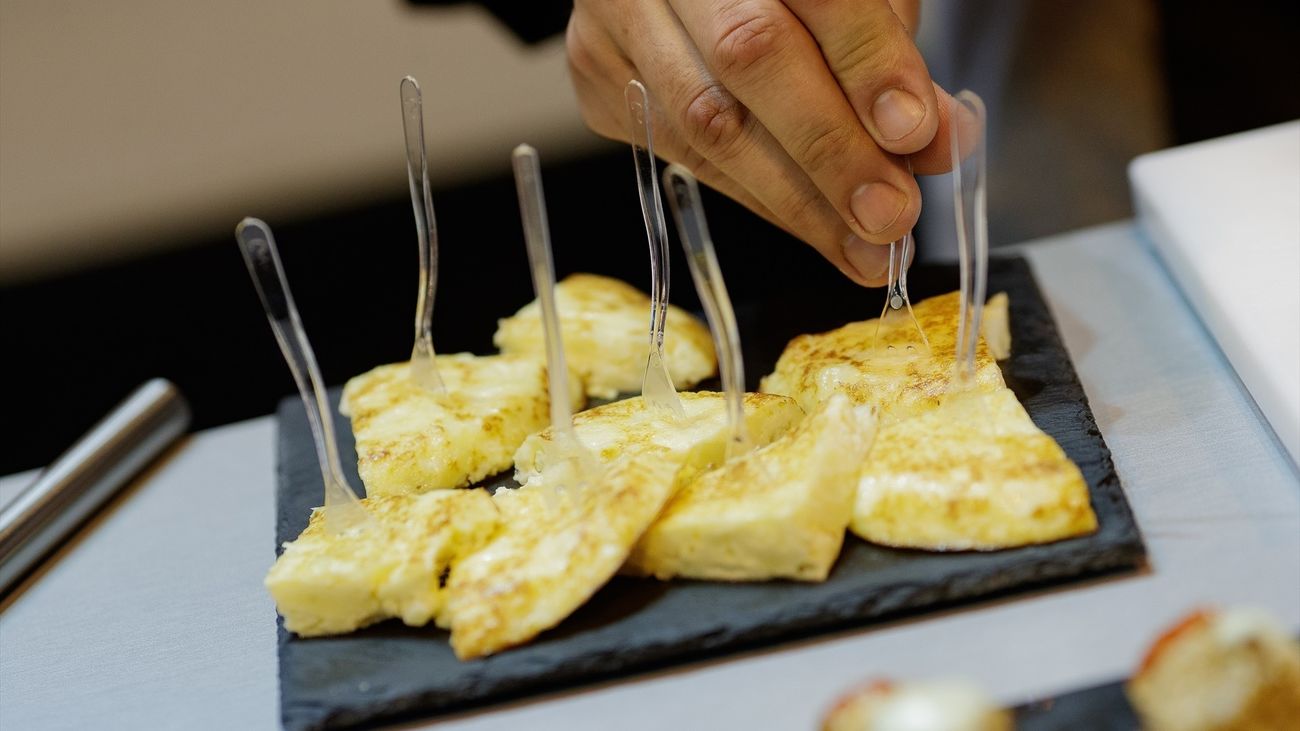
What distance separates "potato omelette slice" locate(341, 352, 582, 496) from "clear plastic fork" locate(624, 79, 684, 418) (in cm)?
29

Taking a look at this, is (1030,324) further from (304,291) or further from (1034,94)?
(304,291)

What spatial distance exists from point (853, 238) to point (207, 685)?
4.31ft

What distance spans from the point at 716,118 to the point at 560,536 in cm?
84

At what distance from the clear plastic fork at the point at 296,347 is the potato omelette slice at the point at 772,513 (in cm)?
46

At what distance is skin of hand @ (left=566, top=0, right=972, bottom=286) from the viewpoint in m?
2.06

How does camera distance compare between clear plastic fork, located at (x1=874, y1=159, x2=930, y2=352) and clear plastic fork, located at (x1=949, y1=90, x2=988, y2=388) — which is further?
clear plastic fork, located at (x1=874, y1=159, x2=930, y2=352)

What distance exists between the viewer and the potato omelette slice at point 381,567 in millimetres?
1842

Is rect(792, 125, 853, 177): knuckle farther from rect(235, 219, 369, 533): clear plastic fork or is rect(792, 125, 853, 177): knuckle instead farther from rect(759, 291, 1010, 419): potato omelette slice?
rect(235, 219, 369, 533): clear plastic fork

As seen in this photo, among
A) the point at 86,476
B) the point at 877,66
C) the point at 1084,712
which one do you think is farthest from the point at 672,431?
the point at 86,476

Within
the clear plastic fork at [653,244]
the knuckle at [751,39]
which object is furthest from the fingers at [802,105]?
the clear plastic fork at [653,244]

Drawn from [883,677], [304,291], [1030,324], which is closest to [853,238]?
[1030,324]

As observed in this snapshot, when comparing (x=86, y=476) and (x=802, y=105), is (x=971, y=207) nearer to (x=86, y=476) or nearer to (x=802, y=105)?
(x=802, y=105)

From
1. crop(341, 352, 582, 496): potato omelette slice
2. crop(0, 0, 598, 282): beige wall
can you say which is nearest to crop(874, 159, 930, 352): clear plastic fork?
crop(341, 352, 582, 496): potato omelette slice

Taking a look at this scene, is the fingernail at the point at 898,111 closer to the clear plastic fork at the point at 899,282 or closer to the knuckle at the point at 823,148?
the knuckle at the point at 823,148
